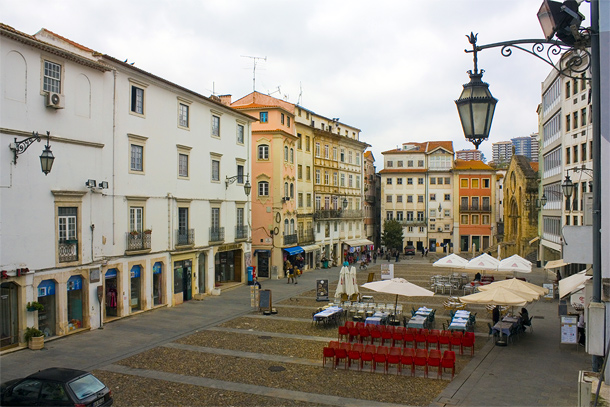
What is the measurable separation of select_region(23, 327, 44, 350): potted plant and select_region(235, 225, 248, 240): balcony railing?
18.6 m

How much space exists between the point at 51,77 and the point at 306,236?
104ft

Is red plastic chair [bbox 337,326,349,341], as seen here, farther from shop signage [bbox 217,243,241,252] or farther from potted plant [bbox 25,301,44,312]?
shop signage [bbox 217,243,241,252]

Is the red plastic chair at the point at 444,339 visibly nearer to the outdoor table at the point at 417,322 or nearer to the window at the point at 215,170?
the outdoor table at the point at 417,322

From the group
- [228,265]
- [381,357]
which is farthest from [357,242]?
[381,357]

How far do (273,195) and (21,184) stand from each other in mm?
25698

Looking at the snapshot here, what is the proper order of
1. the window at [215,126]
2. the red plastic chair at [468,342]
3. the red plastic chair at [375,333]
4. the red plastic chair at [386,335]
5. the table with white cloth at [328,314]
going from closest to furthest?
the red plastic chair at [468,342], the red plastic chair at [386,335], the red plastic chair at [375,333], the table with white cloth at [328,314], the window at [215,126]

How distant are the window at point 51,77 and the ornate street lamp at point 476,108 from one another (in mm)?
18590

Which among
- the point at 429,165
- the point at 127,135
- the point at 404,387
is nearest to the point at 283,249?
the point at 127,135

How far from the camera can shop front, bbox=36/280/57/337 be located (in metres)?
20.3

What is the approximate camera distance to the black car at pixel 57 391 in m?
11.3

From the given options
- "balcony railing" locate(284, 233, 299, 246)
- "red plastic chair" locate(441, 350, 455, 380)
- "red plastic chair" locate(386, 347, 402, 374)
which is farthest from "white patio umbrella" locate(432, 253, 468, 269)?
"red plastic chair" locate(441, 350, 455, 380)

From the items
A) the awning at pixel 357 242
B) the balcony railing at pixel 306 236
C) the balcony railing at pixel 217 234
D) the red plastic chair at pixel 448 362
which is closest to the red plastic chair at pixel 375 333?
the red plastic chair at pixel 448 362

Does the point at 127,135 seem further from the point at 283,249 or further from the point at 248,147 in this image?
the point at 283,249

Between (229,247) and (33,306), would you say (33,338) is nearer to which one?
(33,306)
